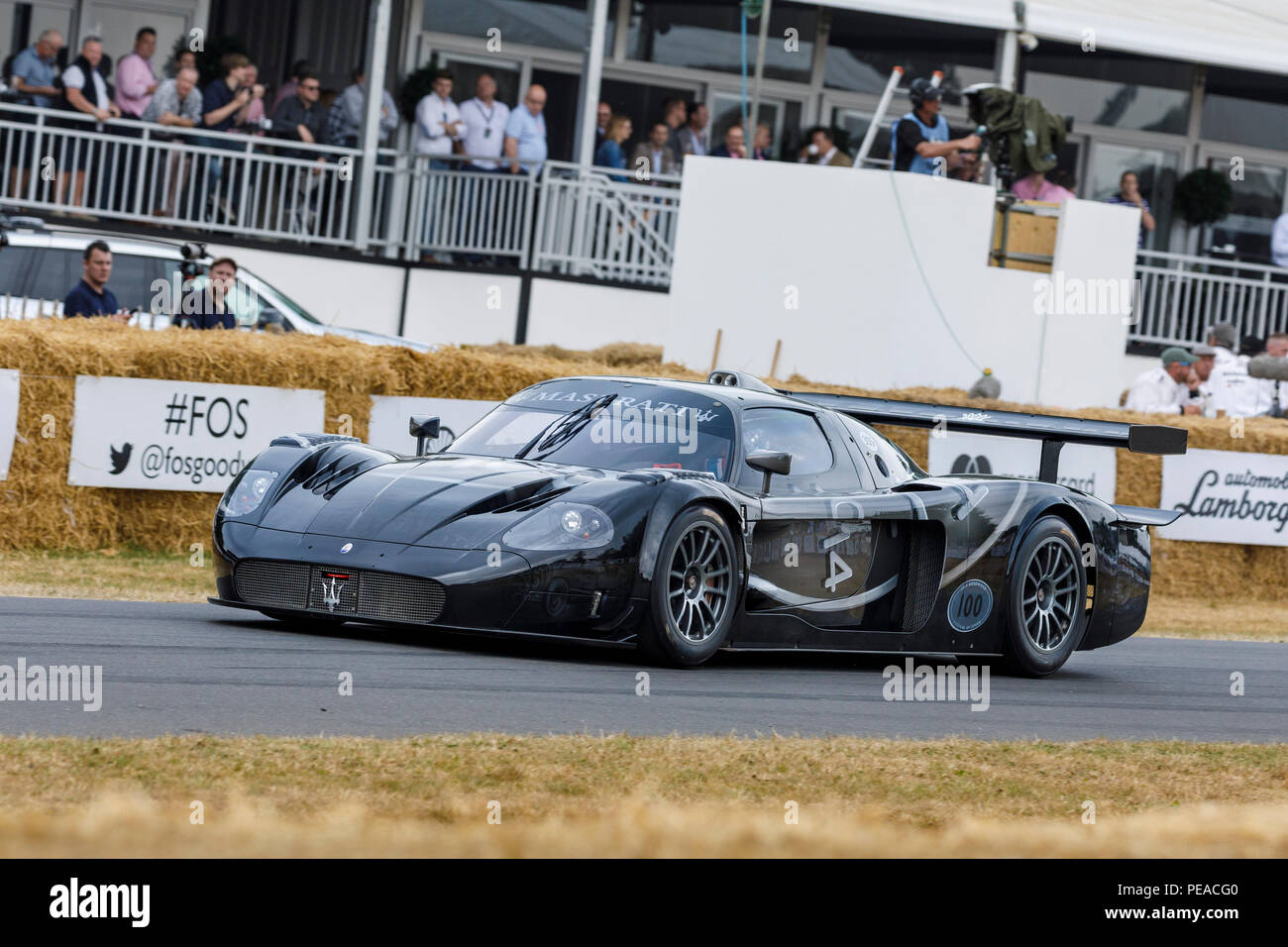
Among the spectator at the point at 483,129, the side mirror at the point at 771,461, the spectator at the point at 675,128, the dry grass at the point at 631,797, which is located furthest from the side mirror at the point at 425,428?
the spectator at the point at 675,128

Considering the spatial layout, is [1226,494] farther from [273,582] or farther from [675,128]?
[273,582]

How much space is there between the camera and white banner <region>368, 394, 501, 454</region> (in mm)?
13062

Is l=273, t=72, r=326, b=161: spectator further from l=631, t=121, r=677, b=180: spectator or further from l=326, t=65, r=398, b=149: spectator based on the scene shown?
l=631, t=121, r=677, b=180: spectator

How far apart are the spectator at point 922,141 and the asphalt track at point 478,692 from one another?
8.40 meters

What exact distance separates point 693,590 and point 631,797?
118 inches

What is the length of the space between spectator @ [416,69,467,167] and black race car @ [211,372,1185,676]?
11.8m

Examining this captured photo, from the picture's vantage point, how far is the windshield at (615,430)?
27.9ft

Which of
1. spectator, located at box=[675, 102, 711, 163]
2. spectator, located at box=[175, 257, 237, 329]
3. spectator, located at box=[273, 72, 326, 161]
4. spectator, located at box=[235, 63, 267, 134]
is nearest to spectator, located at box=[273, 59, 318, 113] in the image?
spectator, located at box=[273, 72, 326, 161]

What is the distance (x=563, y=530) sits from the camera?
7660mm

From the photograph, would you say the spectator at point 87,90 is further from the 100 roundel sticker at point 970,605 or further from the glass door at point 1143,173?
the glass door at point 1143,173

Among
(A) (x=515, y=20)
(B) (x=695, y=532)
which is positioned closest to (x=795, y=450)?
(B) (x=695, y=532)
